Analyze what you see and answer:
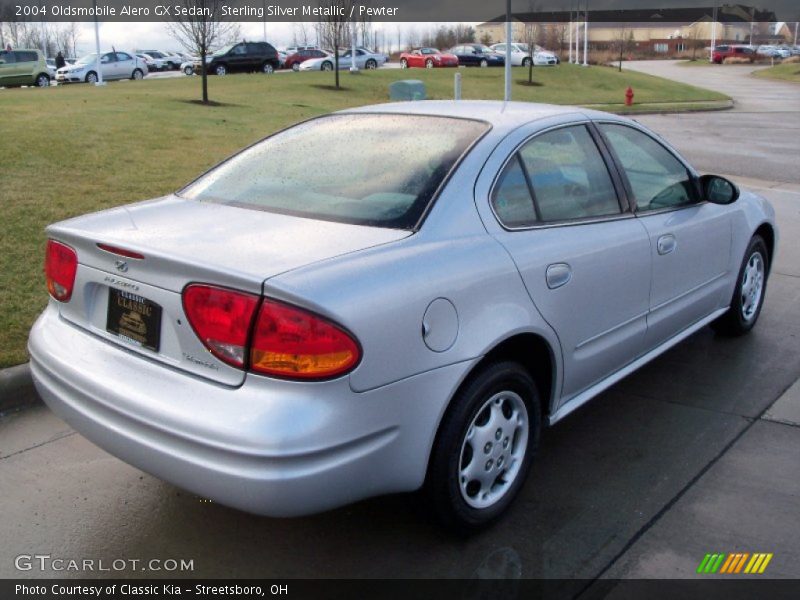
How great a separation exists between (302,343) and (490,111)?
1.81 metres

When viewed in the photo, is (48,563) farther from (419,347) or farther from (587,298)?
(587,298)

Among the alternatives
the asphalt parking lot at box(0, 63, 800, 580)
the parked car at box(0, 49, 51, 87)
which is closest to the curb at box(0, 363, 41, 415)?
the asphalt parking lot at box(0, 63, 800, 580)

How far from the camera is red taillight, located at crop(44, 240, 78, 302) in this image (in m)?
3.28

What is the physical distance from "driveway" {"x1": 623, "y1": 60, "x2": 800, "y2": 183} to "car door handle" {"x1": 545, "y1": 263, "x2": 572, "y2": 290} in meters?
11.1

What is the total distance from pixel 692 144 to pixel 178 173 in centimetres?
1251

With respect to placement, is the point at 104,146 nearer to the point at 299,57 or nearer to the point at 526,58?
the point at 299,57

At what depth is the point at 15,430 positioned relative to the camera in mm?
4246

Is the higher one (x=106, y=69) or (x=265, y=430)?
(x=106, y=69)

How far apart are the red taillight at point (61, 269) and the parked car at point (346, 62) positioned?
40.1 metres

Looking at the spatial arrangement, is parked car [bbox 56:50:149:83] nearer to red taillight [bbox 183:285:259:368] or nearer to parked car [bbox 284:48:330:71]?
parked car [bbox 284:48:330:71]

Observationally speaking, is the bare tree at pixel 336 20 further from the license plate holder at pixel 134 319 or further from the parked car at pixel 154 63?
the license plate holder at pixel 134 319

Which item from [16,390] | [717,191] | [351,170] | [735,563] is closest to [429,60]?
[717,191]

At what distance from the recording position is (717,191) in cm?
477

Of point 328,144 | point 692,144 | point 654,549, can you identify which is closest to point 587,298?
point 654,549
